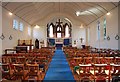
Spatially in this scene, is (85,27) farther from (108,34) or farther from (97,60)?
(97,60)

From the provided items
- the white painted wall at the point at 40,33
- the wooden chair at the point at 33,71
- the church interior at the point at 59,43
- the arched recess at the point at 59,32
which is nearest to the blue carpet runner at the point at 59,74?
the church interior at the point at 59,43

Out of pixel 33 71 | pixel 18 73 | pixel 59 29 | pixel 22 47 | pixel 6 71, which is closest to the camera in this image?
pixel 18 73

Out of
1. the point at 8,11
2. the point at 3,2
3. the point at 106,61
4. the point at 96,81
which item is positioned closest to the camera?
the point at 96,81

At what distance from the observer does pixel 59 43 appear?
1790 inches

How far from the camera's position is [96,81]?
6.97 m

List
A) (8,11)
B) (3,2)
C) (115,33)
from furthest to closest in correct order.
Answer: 1. (8,11)
2. (115,33)
3. (3,2)

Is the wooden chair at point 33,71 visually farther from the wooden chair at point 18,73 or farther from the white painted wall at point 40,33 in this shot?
the white painted wall at point 40,33

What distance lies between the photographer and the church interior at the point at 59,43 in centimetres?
817

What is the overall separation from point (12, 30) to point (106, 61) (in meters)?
15.1

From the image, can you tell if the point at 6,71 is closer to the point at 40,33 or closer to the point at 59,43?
the point at 40,33

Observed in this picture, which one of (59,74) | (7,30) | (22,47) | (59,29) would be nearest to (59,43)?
(59,29)

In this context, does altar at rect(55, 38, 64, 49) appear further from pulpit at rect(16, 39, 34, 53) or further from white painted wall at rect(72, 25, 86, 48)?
pulpit at rect(16, 39, 34, 53)

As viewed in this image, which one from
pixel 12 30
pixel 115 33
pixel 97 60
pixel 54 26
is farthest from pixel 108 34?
pixel 54 26

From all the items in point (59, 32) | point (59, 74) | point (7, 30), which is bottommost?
point (59, 74)
